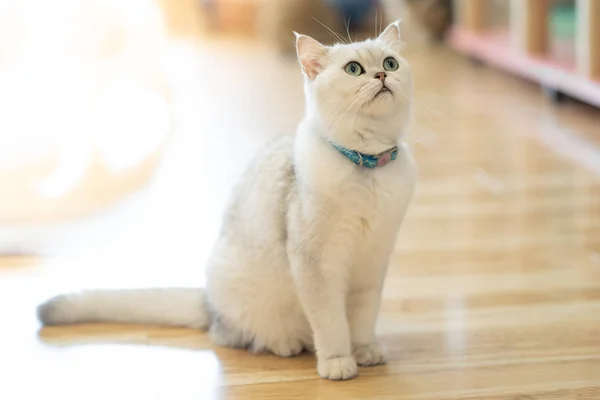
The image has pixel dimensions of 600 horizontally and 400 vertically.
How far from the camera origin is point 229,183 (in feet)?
9.98

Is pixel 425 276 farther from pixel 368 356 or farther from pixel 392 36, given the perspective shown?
pixel 392 36

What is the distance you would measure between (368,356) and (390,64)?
1.84ft

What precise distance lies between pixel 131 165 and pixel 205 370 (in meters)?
1.65

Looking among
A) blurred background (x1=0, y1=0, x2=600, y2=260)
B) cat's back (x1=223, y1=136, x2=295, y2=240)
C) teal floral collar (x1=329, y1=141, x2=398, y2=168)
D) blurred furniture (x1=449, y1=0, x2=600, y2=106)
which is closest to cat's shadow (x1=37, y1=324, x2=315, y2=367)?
cat's back (x1=223, y1=136, x2=295, y2=240)

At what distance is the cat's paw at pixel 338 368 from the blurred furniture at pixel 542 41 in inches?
Result: 83.7

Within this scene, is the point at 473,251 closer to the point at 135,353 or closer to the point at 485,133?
the point at 135,353

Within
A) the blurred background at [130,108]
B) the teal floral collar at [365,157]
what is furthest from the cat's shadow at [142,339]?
the blurred background at [130,108]

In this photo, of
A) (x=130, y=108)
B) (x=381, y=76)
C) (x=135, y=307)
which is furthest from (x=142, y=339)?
(x=130, y=108)

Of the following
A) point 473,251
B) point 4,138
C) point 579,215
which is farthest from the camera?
point 4,138

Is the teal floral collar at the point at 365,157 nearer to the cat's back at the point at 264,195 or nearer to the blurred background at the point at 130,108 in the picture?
the cat's back at the point at 264,195

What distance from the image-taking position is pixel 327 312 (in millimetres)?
1661

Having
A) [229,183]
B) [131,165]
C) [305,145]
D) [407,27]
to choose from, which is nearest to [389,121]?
[305,145]

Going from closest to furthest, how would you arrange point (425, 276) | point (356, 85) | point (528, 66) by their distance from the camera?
point (356, 85)
point (425, 276)
point (528, 66)

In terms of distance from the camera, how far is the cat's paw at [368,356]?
5.79ft
